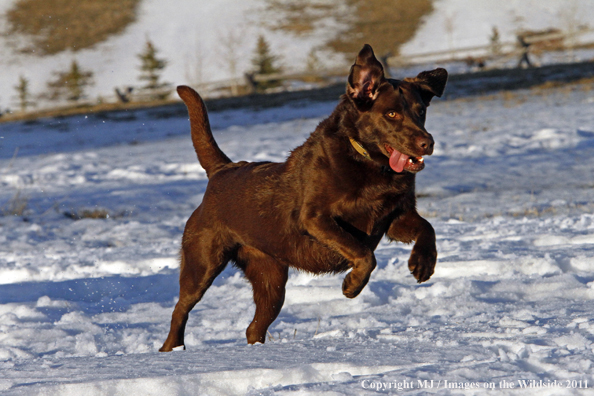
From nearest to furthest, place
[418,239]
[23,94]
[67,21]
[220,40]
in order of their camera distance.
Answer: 1. [418,239]
2. [23,94]
3. [220,40]
4. [67,21]

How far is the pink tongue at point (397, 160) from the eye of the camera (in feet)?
10.6

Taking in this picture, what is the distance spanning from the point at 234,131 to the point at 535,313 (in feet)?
46.4

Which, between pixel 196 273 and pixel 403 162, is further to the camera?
pixel 196 273

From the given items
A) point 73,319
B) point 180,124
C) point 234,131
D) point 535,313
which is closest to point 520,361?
point 535,313

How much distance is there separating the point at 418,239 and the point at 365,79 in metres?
0.88

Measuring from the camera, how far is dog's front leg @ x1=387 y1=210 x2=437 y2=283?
3.30 metres

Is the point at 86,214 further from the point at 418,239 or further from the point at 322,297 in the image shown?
the point at 418,239

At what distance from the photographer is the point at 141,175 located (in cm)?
1127

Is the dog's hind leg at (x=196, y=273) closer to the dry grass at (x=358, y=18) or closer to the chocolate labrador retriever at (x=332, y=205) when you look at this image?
the chocolate labrador retriever at (x=332, y=205)

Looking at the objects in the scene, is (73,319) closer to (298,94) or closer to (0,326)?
(0,326)

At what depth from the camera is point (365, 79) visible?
10.9 ft

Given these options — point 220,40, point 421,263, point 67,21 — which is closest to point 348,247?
point 421,263

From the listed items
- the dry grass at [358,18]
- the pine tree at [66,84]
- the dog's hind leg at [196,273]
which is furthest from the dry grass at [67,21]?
the dog's hind leg at [196,273]

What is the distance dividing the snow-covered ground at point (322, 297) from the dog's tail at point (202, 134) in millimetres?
1043
